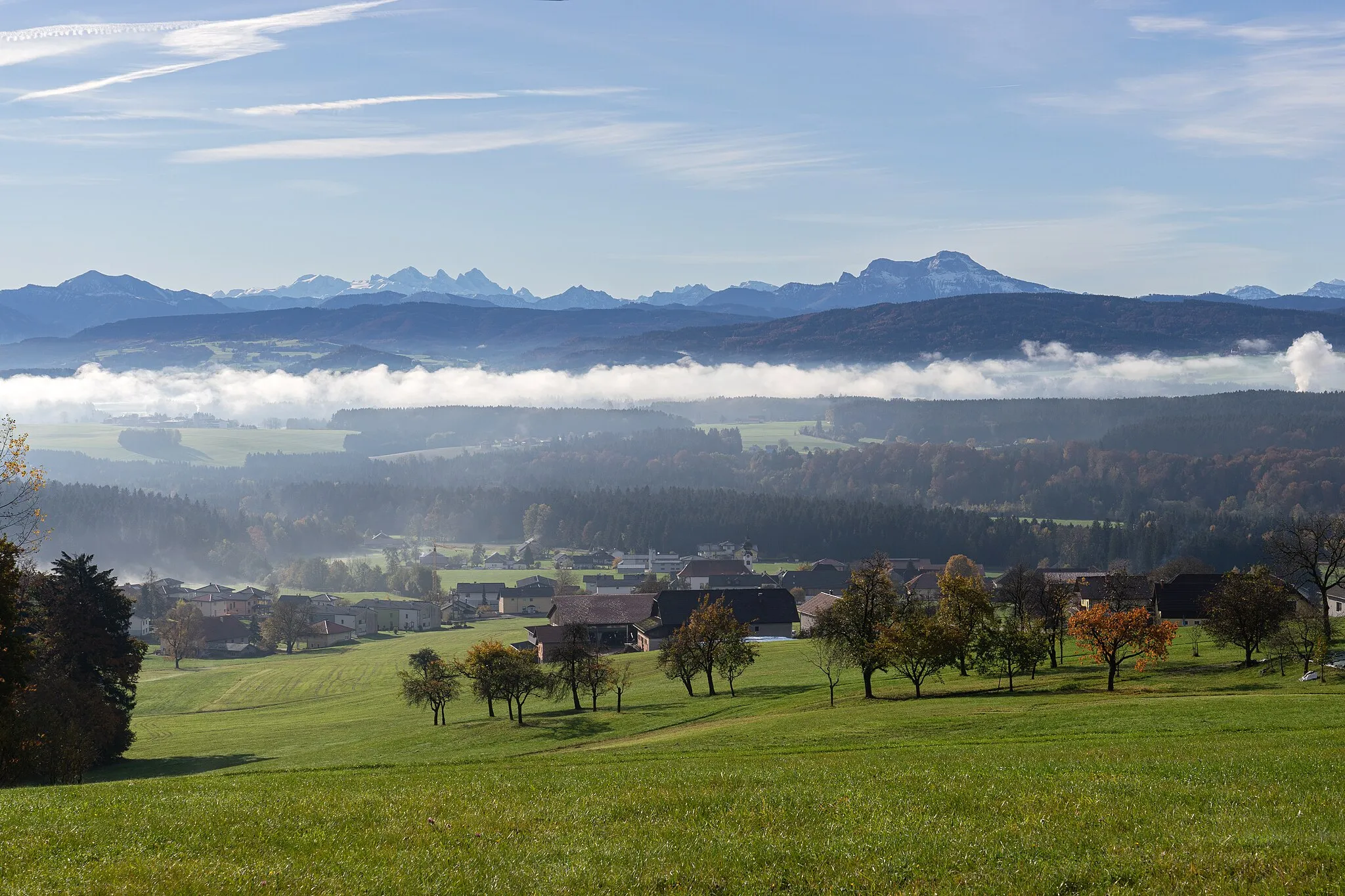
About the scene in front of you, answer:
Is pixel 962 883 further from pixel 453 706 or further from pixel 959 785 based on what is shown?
pixel 453 706

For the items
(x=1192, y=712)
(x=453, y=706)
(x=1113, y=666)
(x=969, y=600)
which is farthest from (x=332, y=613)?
(x=1192, y=712)

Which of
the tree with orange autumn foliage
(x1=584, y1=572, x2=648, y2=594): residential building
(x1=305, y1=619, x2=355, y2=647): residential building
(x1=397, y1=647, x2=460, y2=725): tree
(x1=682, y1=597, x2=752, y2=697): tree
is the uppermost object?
the tree with orange autumn foliage

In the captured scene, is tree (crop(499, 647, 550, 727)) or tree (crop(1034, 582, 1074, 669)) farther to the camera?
Answer: tree (crop(1034, 582, 1074, 669))

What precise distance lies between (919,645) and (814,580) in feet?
382

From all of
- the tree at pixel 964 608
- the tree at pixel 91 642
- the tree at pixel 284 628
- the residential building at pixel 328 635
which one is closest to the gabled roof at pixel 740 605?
the tree at pixel 964 608

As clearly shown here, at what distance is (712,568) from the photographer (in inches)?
7121

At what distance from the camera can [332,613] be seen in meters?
161

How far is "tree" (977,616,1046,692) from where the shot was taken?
61938 millimetres

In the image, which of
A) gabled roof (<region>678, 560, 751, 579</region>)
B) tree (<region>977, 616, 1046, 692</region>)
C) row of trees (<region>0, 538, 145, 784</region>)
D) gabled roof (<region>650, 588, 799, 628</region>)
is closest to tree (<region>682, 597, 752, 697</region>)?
tree (<region>977, 616, 1046, 692</region>)

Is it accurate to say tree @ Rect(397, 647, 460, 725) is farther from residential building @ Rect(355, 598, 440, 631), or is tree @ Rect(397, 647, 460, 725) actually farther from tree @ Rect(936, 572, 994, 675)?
residential building @ Rect(355, 598, 440, 631)

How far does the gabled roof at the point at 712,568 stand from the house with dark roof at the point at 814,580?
677 centimetres

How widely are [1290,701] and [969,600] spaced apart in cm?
2783

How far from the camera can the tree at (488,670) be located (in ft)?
225

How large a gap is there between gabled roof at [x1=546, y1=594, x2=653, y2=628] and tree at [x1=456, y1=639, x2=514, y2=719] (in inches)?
1834
